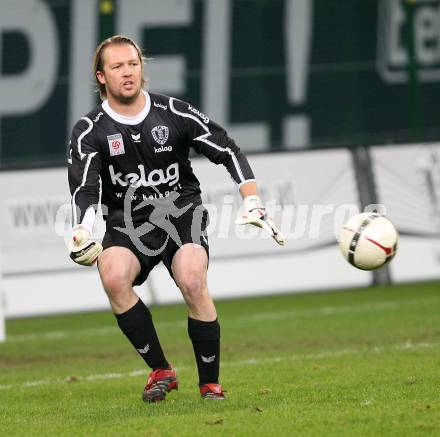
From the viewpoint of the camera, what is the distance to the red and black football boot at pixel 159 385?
7.88 metres

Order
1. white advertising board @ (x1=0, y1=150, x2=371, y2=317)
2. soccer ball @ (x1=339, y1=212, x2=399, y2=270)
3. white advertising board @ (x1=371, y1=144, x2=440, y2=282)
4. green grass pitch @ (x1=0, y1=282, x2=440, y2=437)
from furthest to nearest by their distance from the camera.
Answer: white advertising board @ (x1=371, y1=144, x2=440, y2=282) → white advertising board @ (x1=0, y1=150, x2=371, y2=317) → soccer ball @ (x1=339, y1=212, x2=399, y2=270) → green grass pitch @ (x1=0, y1=282, x2=440, y2=437)

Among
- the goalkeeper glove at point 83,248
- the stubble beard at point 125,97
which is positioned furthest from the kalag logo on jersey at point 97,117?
the goalkeeper glove at point 83,248

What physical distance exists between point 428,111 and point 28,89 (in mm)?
6309

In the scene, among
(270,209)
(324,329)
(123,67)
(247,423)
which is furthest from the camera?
(270,209)

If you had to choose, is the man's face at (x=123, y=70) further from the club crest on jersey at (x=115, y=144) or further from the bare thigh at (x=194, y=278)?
the bare thigh at (x=194, y=278)

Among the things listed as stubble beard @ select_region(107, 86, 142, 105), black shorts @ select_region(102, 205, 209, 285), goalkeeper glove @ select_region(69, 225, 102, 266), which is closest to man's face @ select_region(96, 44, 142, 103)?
stubble beard @ select_region(107, 86, 142, 105)

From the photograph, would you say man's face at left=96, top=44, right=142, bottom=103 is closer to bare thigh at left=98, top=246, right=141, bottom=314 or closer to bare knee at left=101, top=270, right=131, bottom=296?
bare thigh at left=98, top=246, right=141, bottom=314

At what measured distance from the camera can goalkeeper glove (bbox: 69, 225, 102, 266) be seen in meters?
7.35

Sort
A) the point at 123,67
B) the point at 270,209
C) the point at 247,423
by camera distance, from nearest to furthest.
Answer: the point at 247,423 → the point at 123,67 → the point at 270,209

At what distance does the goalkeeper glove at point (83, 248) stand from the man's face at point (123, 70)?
87cm

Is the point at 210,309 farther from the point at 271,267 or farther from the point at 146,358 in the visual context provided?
the point at 271,267

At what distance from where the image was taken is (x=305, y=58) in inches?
829

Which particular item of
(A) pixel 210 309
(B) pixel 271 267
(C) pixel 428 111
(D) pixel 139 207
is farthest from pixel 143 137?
(C) pixel 428 111

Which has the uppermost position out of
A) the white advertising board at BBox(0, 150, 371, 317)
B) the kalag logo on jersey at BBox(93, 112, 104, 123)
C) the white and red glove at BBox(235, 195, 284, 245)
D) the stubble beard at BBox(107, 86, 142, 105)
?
the stubble beard at BBox(107, 86, 142, 105)
